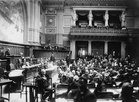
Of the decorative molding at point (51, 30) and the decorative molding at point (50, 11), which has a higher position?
the decorative molding at point (50, 11)

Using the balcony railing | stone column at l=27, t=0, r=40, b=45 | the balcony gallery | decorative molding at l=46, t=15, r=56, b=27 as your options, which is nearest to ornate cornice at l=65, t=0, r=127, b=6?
the balcony gallery

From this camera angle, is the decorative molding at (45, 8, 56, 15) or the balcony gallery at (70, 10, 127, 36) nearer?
the balcony gallery at (70, 10, 127, 36)

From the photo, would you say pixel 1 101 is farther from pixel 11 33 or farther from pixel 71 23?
pixel 71 23

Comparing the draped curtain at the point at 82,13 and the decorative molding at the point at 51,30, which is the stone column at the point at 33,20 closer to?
the decorative molding at the point at 51,30

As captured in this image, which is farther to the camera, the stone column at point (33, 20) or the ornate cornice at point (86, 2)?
the ornate cornice at point (86, 2)

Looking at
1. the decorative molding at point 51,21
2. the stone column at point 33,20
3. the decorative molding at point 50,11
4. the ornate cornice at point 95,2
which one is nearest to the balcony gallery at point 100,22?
the ornate cornice at point 95,2

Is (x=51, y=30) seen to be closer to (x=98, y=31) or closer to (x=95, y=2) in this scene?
(x=98, y=31)

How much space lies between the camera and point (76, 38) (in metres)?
21.8

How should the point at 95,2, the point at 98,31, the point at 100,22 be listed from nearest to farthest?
the point at 98,31 < the point at 95,2 < the point at 100,22

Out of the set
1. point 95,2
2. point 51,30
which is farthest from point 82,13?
point 51,30

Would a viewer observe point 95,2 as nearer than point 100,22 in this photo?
Yes

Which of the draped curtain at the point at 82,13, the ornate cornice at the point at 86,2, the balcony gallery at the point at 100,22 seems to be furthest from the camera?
the draped curtain at the point at 82,13

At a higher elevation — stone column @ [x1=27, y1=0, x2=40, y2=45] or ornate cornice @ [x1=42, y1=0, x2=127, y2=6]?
ornate cornice @ [x1=42, y1=0, x2=127, y2=6]

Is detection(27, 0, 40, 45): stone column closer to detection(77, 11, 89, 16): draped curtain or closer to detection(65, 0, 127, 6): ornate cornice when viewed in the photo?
detection(65, 0, 127, 6): ornate cornice
